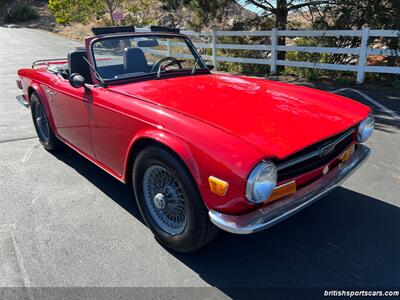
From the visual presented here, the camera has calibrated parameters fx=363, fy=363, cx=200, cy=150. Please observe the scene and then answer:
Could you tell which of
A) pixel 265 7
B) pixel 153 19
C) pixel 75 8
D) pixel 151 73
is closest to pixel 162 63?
pixel 151 73

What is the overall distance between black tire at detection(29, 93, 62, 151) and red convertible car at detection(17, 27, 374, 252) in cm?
67

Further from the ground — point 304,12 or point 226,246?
point 304,12

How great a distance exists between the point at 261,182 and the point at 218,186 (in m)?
0.27

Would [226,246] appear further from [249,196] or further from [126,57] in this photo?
[126,57]

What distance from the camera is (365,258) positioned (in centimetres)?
274

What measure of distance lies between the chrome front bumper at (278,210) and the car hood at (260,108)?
37cm

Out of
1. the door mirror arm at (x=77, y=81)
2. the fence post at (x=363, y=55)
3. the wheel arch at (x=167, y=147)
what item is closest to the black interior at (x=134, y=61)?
the door mirror arm at (x=77, y=81)

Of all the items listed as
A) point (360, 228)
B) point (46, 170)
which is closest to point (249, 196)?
point (360, 228)

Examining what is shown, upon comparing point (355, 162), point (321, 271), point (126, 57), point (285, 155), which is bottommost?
point (321, 271)

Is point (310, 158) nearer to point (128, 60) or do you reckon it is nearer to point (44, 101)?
point (128, 60)

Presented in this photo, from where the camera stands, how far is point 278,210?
2.41 metres

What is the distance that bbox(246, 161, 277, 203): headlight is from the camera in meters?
2.21

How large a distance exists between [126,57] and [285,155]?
235 centimetres

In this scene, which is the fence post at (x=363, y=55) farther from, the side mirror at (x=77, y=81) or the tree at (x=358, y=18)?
the side mirror at (x=77, y=81)
